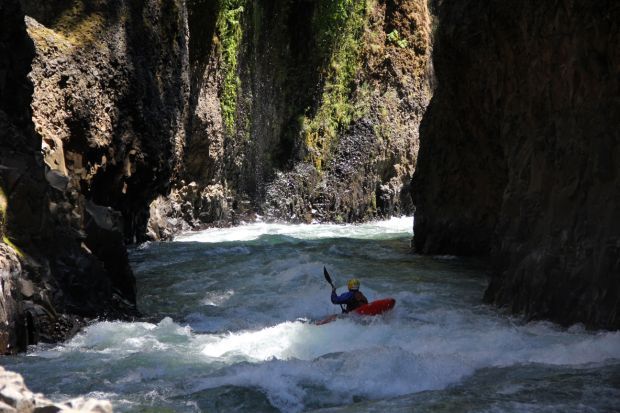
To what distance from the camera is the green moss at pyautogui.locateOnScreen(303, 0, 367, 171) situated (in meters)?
26.7

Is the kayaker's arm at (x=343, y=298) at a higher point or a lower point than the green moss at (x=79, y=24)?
lower

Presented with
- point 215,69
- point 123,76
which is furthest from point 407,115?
point 123,76

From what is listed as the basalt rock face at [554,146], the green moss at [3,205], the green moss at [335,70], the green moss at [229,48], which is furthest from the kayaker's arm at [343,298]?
the green moss at [335,70]

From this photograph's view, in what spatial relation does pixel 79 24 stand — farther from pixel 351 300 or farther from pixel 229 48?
pixel 229 48

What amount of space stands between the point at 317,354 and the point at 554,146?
4.11 meters

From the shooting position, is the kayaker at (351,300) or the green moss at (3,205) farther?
the kayaker at (351,300)

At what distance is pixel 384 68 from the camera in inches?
1144

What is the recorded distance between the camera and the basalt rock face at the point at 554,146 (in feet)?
28.7

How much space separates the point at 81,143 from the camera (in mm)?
13906

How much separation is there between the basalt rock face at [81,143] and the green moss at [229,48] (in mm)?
4930

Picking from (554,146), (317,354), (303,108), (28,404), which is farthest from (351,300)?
(303,108)

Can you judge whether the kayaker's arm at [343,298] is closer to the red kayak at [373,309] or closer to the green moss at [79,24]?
the red kayak at [373,309]

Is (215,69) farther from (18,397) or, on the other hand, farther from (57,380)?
(18,397)

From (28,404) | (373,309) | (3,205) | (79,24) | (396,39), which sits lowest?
(373,309)
